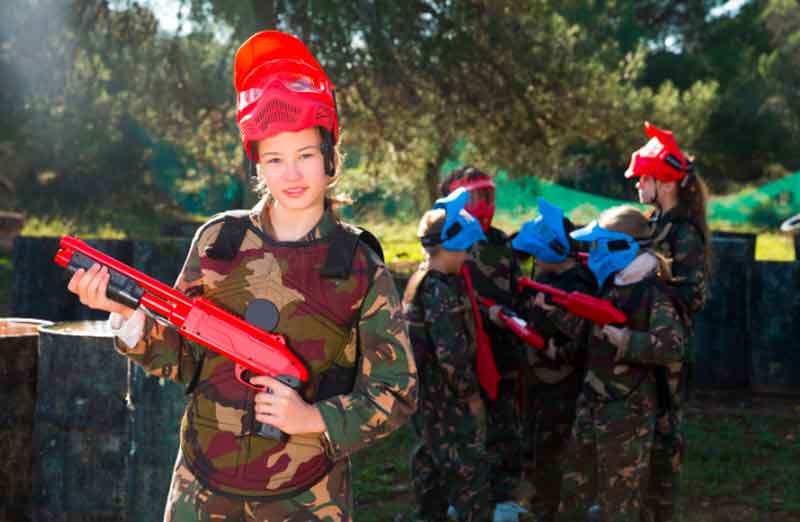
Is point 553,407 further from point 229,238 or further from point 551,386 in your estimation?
point 229,238

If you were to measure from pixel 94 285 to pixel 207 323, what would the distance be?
0.28 metres

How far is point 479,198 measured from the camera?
568 centimetres

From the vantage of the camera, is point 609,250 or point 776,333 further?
point 776,333

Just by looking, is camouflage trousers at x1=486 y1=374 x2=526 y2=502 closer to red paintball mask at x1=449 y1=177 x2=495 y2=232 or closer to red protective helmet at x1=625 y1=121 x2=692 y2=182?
red paintball mask at x1=449 y1=177 x2=495 y2=232

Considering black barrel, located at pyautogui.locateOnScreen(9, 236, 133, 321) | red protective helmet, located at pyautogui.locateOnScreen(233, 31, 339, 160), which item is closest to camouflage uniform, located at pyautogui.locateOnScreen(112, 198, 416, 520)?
red protective helmet, located at pyautogui.locateOnScreen(233, 31, 339, 160)

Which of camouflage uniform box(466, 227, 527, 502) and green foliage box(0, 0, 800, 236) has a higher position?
green foliage box(0, 0, 800, 236)

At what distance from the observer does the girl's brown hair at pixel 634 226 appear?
14.9ft

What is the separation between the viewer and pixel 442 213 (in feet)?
15.7

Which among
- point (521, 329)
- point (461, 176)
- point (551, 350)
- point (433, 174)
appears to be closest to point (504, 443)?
point (551, 350)

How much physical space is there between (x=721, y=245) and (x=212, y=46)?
770cm

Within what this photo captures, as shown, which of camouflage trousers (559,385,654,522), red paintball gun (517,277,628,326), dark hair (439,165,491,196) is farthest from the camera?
dark hair (439,165,491,196)

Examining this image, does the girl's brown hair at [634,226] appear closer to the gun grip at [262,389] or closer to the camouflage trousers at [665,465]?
the camouflage trousers at [665,465]

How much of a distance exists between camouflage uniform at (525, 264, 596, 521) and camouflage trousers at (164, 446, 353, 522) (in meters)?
2.81

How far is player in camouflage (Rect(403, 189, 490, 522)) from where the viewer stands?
463 centimetres
